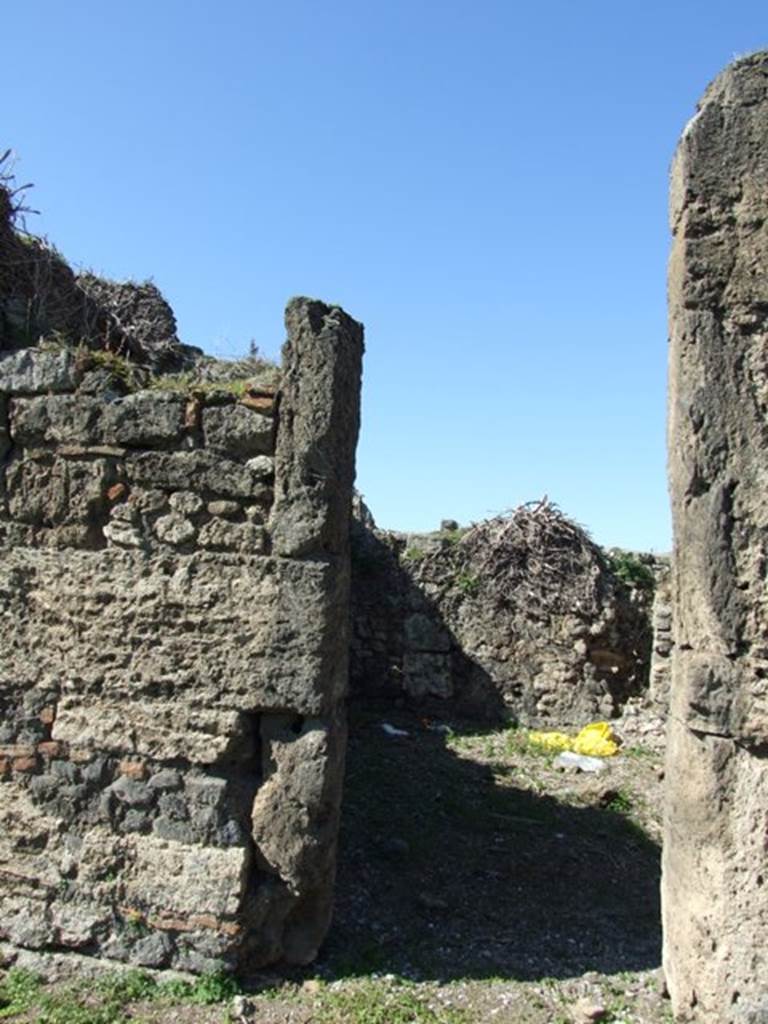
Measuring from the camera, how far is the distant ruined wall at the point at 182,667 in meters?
3.78

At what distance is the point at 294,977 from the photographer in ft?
12.5

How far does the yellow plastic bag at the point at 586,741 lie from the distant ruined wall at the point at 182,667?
4.52 meters

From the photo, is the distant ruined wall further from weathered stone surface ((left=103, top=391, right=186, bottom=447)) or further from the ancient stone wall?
the ancient stone wall

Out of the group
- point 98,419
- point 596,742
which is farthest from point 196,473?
point 596,742

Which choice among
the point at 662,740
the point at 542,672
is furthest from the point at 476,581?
the point at 662,740

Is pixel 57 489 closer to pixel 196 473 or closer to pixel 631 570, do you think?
pixel 196 473

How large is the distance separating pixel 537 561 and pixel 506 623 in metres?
0.70

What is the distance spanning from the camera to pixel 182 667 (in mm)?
3852

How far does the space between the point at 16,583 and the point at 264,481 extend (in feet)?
3.86

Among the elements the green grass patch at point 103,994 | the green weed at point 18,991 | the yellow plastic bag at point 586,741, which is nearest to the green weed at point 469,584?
the yellow plastic bag at point 586,741

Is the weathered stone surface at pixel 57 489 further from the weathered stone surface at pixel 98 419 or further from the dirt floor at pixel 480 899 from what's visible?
the dirt floor at pixel 480 899

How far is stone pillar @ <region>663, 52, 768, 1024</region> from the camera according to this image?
317 cm

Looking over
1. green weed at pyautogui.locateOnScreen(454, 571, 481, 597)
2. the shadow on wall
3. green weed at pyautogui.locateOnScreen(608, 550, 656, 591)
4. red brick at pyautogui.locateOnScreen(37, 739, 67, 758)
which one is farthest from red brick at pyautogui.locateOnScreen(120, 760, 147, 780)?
green weed at pyautogui.locateOnScreen(608, 550, 656, 591)

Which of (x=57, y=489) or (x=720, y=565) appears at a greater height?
(x=57, y=489)
